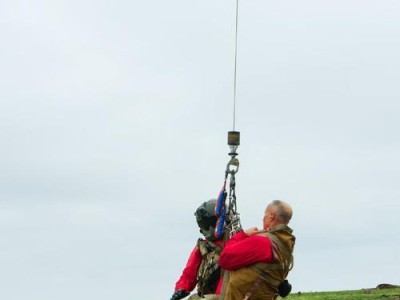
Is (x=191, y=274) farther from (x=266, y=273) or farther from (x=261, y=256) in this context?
(x=261, y=256)

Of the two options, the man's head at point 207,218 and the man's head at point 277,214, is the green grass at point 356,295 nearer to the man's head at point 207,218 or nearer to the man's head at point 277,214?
the man's head at point 207,218

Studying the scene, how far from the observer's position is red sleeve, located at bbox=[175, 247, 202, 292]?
668 inches

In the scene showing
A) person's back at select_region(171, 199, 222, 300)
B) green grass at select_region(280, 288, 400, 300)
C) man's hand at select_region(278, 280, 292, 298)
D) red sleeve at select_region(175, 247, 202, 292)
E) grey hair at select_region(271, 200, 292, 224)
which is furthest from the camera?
green grass at select_region(280, 288, 400, 300)

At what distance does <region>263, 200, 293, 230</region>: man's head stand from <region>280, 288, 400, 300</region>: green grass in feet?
75.9

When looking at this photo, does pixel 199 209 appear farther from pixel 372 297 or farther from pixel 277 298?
pixel 372 297

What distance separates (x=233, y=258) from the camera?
46.3ft

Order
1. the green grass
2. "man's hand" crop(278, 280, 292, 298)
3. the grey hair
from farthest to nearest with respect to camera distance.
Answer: the green grass → "man's hand" crop(278, 280, 292, 298) → the grey hair

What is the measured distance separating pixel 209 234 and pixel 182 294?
3.31ft

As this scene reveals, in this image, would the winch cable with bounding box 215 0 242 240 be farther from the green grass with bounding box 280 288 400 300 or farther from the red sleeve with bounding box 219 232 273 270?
the green grass with bounding box 280 288 400 300

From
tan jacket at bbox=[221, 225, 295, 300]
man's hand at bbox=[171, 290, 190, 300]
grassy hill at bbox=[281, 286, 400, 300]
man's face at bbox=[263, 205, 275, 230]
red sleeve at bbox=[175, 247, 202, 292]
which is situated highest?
man's face at bbox=[263, 205, 275, 230]

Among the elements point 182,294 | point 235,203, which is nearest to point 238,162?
point 235,203

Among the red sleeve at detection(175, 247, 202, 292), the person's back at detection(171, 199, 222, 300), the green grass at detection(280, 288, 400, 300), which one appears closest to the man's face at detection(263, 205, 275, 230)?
→ the person's back at detection(171, 199, 222, 300)

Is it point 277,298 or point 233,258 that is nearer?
point 233,258

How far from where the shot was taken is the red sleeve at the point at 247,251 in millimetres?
14109
